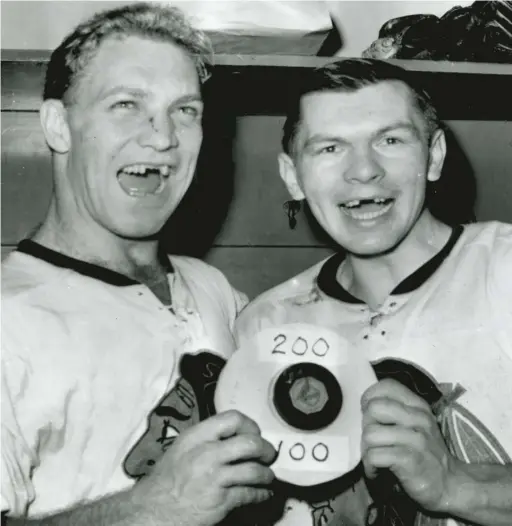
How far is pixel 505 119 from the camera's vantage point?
3.51 ft

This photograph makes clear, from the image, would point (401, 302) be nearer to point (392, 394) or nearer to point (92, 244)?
point (392, 394)

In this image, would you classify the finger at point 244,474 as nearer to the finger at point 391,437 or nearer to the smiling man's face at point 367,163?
the finger at point 391,437

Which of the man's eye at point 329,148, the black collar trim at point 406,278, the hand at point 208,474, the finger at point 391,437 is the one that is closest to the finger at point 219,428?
the hand at point 208,474

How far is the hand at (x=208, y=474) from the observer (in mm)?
758

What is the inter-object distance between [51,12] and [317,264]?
1.53 ft

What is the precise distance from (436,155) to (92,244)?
0.44 m

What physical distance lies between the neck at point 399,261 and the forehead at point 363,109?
0.13m

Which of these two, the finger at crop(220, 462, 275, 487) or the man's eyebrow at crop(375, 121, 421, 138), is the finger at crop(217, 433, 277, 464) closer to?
the finger at crop(220, 462, 275, 487)

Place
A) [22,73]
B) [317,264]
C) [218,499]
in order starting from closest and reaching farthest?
[218,499], [22,73], [317,264]

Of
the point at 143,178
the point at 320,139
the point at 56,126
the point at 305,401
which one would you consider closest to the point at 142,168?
the point at 143,178

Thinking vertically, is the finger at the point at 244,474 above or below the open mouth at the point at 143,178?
below

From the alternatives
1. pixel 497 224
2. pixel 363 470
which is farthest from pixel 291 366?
pixel 497 224

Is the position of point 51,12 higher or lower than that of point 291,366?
higher

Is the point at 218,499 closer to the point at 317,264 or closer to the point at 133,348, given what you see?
the point at 133,348
